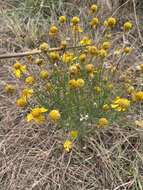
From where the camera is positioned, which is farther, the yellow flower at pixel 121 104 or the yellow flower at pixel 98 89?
the yellow flower at pixel 98 89

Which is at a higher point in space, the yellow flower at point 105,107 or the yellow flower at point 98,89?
the yellow flower at point 98,89

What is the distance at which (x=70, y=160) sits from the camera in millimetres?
2268

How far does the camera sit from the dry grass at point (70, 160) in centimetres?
219

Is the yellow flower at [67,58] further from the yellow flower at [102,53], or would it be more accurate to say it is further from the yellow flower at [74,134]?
the yellow flower at [74,134]

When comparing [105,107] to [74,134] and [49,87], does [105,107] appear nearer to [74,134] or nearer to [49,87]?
[74,134]

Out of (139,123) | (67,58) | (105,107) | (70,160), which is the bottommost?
(70,160)

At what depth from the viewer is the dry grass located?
219 cm

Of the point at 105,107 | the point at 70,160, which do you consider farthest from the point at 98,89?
the point at 70,160

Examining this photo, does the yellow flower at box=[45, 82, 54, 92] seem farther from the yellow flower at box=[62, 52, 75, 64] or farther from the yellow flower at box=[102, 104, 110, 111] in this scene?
the yellow flower at box=[102, 104, 110, 111]

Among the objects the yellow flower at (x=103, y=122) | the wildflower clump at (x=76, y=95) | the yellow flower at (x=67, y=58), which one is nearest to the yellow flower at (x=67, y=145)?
the wildflower clump at (x=76, y=95)

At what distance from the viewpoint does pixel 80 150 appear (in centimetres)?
230

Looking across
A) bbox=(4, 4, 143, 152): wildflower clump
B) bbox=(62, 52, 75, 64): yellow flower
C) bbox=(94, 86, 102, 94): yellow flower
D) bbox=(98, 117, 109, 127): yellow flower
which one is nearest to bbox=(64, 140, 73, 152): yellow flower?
bbox=(4, 4, 143, 152): wildflower clump

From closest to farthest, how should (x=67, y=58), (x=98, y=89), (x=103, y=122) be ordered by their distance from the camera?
1. (x=103, y=122)
2. (x=98, y=89)
3. (x=67, y=58)

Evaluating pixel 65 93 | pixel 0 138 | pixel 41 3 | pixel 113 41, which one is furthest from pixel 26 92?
pixel 41 3
